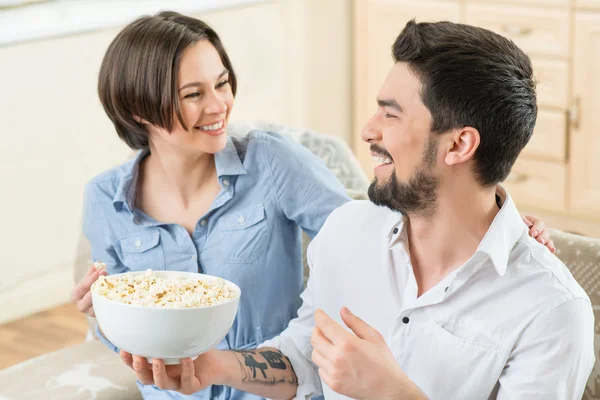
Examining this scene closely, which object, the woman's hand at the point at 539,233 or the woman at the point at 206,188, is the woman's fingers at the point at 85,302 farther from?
the woman's hand at the point at 539,233

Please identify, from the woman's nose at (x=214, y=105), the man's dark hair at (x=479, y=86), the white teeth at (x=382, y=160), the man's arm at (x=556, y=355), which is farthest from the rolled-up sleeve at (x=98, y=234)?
the man's arm at (x=556, y=355)

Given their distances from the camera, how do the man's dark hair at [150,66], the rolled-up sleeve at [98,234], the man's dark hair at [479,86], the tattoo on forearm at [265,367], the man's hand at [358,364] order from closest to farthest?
1. the man's hand at [358,364]
2. the man's dark hair at [479,86]
3. the tattoo on forearm at [265,367]
4. the man's dark hair at [150,66]
5. the rolled-up sleeve at [98,234]

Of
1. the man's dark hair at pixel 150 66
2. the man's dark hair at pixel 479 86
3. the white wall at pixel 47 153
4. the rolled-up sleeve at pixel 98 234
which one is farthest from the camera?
the white wall at pixel 47 153

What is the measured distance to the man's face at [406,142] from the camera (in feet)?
4.92

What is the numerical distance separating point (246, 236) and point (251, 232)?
0.04 feet

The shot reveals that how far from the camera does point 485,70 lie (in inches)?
57.0

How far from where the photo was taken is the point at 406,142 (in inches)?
59.2

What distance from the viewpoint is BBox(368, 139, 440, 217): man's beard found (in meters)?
1.50

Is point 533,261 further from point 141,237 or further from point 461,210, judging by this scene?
point 141,237

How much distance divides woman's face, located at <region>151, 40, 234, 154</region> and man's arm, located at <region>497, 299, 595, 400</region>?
0.75m

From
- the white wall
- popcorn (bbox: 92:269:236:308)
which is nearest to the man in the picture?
popcorn (bbox: 92:269:236:308)

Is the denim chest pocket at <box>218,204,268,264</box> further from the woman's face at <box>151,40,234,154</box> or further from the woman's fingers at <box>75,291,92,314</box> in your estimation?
the woman's fingers at <box>75,291,92,314</box>

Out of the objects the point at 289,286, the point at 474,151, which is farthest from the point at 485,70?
the point at 289,286

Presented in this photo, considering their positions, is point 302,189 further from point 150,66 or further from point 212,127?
point 150,66
